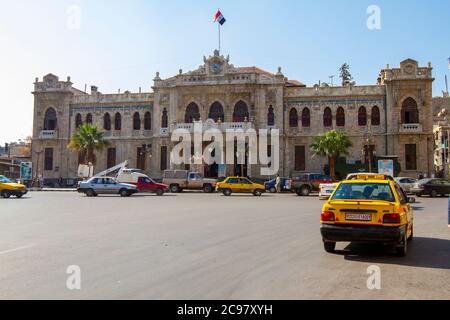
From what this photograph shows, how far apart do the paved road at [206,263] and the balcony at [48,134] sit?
36.5 metres

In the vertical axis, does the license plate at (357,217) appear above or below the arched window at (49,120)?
below

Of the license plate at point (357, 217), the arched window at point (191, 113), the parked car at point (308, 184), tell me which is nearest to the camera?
the license plate at point (357, 217)

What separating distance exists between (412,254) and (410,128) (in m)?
34.9

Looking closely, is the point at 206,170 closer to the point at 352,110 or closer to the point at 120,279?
the point at 352,110

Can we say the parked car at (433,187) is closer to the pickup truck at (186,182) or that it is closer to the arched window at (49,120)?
the pickup truck at (186,182)

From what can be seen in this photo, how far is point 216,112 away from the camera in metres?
42.8

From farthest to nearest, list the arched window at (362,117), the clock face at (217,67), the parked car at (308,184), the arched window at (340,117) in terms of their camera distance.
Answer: the clock face at (217,67) → the arched window at (340,117) → the arched window at (362,117) → the parked car at (308,184)

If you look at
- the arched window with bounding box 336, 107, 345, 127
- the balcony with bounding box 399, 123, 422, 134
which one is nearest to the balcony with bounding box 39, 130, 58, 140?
the arched window with bounding box 336, 107, 345, 127

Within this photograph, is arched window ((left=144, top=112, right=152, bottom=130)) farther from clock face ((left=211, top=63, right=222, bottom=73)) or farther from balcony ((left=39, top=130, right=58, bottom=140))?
balcony ((left=39, top=130, right=58, bottom=140))

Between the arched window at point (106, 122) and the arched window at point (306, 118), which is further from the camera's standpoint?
the arched window at point (106, 122)

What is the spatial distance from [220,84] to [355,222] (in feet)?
116

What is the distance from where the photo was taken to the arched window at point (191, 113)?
43188mm

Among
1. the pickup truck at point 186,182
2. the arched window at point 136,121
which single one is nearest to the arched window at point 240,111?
the pickup truck at point 186,182

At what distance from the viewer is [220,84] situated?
42000mm
